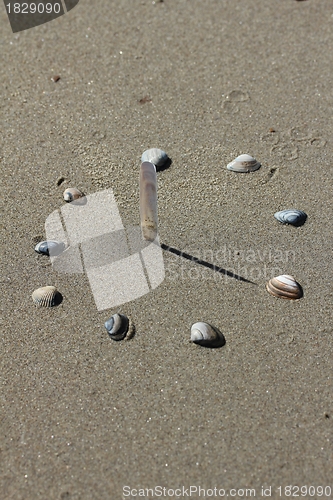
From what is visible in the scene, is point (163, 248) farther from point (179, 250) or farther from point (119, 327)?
point (119, 327)

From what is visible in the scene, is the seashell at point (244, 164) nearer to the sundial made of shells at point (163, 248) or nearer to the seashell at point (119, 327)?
the sundial made of shells at point (163, 248)

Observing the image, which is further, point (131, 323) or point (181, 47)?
point (181, 47)

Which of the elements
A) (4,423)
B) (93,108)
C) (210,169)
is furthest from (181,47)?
(4,423)

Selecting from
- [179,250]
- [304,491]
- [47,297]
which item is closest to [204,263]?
[179,250]

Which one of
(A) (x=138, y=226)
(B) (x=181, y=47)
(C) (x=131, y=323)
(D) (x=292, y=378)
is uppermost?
(B) (x=181, y=47)

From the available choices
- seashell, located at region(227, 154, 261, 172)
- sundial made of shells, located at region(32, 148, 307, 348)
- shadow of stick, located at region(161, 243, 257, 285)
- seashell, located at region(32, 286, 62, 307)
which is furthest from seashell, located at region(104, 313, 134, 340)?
seashell, located at region(227, 154, 261, 172)

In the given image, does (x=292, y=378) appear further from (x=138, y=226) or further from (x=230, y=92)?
(x=230, y=92)
